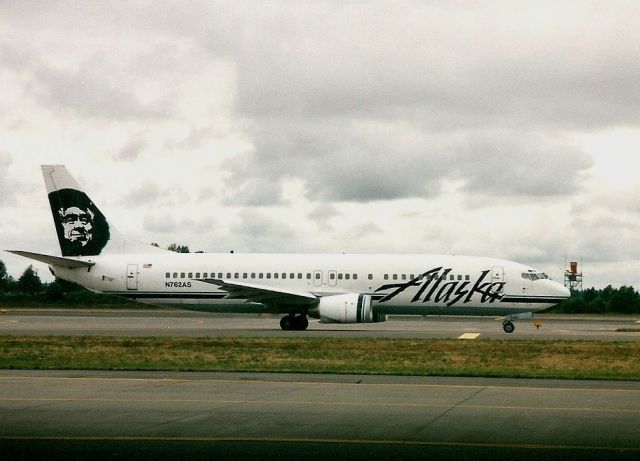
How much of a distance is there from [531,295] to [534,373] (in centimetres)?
2031

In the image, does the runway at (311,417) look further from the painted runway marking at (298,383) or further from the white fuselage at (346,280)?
the white fuselage at (346,280)

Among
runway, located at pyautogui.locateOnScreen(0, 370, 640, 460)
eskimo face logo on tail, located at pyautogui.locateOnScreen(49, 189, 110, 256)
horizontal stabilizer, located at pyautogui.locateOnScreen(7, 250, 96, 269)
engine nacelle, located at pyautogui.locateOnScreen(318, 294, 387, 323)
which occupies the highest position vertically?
eskimo face logo on tail, located at pyautogui.locateOnScreen(49, 189, 110, 256)

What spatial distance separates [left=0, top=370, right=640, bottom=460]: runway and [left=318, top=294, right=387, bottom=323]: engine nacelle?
711 inches

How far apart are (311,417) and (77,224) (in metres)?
33.8

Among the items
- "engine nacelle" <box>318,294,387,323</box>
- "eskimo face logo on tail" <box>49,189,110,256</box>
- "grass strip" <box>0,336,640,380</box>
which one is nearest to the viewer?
"grass strip" <box>0,336,640,380</box>

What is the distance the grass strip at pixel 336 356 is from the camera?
76.3 feet

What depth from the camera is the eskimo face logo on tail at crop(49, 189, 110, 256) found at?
46.1 metres

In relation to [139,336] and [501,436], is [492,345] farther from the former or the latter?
[501,436]

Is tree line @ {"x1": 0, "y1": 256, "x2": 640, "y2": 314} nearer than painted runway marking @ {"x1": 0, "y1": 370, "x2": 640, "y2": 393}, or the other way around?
painted runway marking @ {"x1": 0, "y1": 370, "x2": 640, "y2": 393}

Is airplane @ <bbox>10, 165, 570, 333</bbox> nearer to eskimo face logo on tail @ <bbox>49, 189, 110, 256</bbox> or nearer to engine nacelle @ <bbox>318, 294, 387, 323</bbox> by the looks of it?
engine nacelle @ <bbox>318, 294, 387, 323</bbox>

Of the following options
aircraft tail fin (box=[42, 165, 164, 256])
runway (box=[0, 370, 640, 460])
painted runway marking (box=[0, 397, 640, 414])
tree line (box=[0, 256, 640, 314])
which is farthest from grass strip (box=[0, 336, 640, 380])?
tree line (box=[0, 256, 640, 314])

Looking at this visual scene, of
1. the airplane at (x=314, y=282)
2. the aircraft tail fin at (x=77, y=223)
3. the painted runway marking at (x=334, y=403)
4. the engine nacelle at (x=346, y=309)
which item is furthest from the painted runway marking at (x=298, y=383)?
the aircraft tail fin at (x=77, y=223)

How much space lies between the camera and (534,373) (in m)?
22.8

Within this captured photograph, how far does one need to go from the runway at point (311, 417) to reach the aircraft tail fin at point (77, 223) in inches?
994
